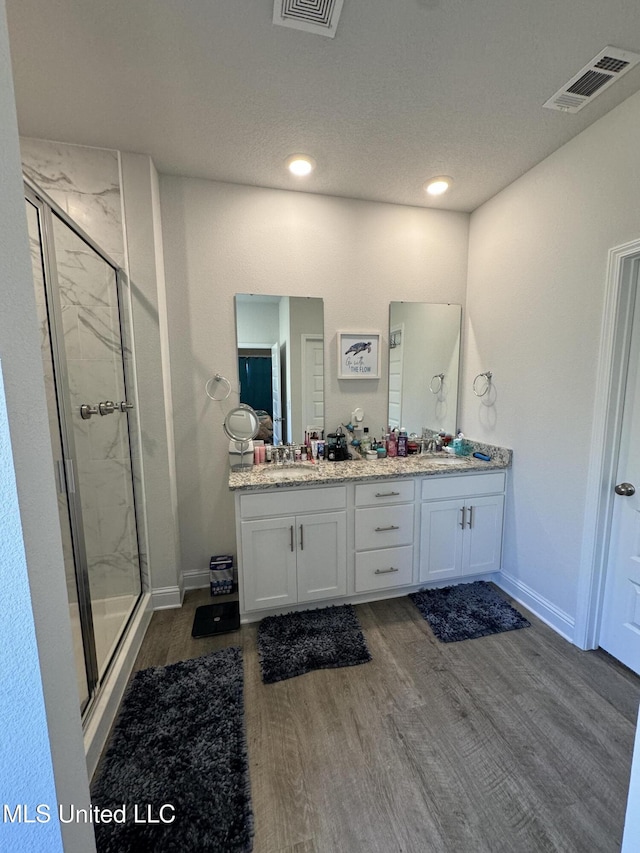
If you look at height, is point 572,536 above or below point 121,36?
below

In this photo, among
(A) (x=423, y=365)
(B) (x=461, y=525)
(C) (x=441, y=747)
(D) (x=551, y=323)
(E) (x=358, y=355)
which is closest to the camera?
(C) (x=441, y=747)

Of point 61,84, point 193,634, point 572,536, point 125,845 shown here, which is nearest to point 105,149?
point 61,84

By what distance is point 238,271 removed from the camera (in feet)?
7.61

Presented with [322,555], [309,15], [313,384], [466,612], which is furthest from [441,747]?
[309,15]

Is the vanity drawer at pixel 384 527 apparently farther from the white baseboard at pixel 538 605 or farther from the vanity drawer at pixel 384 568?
the white baseboard at pixel 538 605

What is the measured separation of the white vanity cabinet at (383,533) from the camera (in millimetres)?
2154

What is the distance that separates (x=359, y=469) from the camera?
223 centimetres

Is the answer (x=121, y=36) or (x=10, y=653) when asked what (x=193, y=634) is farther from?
(x=121, y=36)

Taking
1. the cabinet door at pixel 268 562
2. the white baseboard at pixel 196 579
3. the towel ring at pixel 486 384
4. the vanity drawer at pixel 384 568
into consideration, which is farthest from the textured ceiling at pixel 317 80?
the white baseboard at pixel 196 579

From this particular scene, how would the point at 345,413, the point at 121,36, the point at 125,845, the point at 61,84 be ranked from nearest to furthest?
the point at 125,845, the point at 121,36, the point at 61,84, the point at 345,413

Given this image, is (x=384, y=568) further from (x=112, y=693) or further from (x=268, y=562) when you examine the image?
(x=112, y=693)

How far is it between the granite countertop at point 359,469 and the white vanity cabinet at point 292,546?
0.24 ft

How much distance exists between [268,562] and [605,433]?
190cm

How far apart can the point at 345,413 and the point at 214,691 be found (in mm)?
1806
